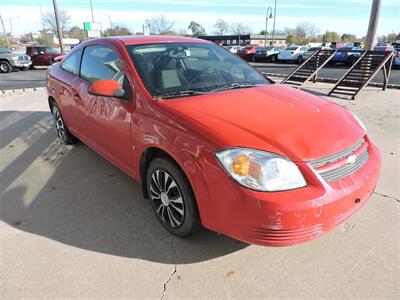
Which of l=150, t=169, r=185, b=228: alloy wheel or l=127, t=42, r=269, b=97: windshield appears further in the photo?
l=127, t=42, r=269, b=97: windshield

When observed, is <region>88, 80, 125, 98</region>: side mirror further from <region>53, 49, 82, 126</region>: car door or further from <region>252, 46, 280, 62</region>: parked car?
<region>252, 46, 280, 62</region>: parked car

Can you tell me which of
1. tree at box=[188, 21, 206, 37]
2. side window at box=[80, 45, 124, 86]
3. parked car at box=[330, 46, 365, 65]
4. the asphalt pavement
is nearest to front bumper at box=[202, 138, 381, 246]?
side window at box=[80, 45, 124, 86]

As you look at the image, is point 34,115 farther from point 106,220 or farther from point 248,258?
point 248,258

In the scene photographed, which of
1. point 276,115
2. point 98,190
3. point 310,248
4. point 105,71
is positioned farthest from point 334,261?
point 105,71

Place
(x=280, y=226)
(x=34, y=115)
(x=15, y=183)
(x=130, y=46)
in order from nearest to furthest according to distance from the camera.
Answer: (x=280, y=226)
(x=130, y=46)
(x=15, y=183)
(x=34, y=115)

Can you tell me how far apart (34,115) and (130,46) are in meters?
4.76

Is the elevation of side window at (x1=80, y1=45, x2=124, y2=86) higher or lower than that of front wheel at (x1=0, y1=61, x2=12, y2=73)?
higher

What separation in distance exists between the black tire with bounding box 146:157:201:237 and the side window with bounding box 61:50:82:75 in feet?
6.82

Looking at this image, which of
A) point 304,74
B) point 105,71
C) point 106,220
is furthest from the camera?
point 304,74

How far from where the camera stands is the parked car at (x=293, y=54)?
25.9m

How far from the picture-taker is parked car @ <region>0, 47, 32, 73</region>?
61.7 ft

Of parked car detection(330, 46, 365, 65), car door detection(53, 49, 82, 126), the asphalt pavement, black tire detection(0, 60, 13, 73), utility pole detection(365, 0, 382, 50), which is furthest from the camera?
parked car detection(330, 46, 365, 65)

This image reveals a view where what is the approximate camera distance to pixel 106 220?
2953 mm

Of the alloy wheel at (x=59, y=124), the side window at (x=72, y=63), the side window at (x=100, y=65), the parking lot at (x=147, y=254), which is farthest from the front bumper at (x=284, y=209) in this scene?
the alloy wheel at (x=59, y=124)
